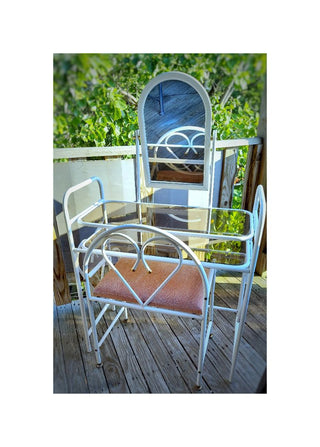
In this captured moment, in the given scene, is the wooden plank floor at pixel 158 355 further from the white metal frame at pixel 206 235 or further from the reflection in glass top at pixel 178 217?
the reflection in glass top at pixel 178 217

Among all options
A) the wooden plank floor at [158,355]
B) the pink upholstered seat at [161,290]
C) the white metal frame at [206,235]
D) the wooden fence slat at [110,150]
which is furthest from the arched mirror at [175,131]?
the wooden plank floor at [158,355]

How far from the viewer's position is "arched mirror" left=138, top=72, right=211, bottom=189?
1.19m

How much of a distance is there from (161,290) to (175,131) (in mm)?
657

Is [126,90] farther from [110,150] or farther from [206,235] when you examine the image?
[206,235]

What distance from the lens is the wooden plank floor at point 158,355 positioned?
45.6 inches

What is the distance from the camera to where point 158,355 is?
52.3 inches

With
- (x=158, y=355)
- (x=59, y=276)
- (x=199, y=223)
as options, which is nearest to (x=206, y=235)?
(x=199, y=223)

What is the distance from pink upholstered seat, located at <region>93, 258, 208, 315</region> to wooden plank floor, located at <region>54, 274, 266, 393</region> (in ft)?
0.99

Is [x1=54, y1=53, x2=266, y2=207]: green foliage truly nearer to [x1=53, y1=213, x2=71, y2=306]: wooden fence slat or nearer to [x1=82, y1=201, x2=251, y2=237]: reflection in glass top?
[x1=82, y1=201, x2=251, y2=237]: reflection in glass top

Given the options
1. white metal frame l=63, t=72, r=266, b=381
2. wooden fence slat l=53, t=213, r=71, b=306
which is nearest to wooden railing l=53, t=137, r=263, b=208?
white metal frame l=63, t=72, r=266, b=381

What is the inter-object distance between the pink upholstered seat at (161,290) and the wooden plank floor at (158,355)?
0.99 ft
